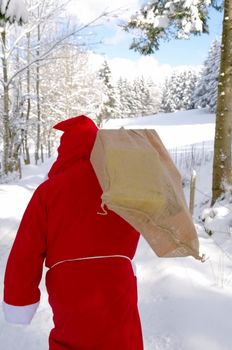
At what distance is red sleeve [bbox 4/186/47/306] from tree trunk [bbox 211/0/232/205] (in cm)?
571

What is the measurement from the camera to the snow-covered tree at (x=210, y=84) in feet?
142

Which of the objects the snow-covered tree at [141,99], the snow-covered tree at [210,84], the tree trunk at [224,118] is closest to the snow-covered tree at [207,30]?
the tree trunk at [224,118]

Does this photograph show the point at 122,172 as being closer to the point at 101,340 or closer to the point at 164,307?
the point at 101,340

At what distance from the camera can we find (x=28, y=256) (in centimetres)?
154

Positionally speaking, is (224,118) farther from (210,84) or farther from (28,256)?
(210,84)

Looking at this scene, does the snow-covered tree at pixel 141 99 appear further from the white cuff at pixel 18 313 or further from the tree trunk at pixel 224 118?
the white cuff at pixel 18 313

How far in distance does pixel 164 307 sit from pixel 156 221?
7.23 feet

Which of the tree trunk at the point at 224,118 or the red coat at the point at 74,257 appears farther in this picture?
the tree trunk at the point at 224,118

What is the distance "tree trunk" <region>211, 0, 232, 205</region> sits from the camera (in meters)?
6.48

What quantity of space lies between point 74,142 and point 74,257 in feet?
1.63

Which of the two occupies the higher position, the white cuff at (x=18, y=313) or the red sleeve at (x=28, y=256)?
the red sleeve at (x=28, y=256)

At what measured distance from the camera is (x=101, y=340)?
5.16 ft

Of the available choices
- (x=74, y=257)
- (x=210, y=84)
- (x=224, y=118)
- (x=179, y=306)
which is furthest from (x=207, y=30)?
(x=210, y=84)

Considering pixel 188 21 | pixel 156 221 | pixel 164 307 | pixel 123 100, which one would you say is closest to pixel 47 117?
pixel 188 21
